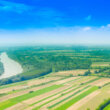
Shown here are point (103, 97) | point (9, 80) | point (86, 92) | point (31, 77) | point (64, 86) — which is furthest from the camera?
point (31, 77)

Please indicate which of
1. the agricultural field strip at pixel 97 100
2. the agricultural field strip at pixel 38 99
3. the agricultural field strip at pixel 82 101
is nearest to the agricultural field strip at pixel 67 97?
the agricultural field strip at pixel 82 101

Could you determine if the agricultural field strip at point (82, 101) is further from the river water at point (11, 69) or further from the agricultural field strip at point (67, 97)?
the river water at point (11, 69)

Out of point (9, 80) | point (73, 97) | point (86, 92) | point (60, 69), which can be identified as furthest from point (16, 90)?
point (60, 69)

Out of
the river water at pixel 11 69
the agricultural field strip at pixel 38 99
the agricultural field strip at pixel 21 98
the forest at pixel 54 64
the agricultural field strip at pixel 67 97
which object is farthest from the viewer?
the river water at pixel 11 69

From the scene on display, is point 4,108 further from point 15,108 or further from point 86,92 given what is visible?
point 86,92

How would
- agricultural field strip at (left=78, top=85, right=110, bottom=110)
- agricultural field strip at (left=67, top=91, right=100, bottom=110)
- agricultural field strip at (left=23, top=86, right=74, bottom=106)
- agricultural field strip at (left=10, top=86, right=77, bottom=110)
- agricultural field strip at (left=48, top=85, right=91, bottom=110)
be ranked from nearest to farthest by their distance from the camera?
1. agricultural field strip at (left=78, top=85, right=110, bottom=110)
2. agricultural field strip at (left=67, top=91, right=100, bottom=110)
3. agricultural field strip at (left=10, top=86, right=77, bottom=110)
4. agricultural field strip at (left=48, top=85, right=91, bottom=110)
5. agricultural field strip at (left=23, top=86, right=74, bottom=106)

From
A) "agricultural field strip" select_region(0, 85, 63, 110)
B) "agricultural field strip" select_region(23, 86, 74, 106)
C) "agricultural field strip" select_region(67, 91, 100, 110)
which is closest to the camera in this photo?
"agricultural field strip" select_region(67, 91, 100, 110)

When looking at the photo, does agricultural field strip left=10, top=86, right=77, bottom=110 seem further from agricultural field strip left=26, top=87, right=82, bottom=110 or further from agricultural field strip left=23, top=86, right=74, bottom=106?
agricultural field strip left=26, top=87, right=82, bottom=110

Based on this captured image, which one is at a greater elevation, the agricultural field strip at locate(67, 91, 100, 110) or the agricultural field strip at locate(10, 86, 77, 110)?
the agricultural field strip at locate(10, 86, 77, 110)

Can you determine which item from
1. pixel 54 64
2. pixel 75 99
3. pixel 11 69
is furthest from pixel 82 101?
pixel 54 64

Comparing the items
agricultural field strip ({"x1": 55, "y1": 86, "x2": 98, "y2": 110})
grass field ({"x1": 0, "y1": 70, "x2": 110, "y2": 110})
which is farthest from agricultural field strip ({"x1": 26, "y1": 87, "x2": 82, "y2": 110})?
agricultural field strip ({"x1": 55, "y1": 86, "x2": 98, "y2": 110})

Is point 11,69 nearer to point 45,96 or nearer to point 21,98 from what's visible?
point 21,98
